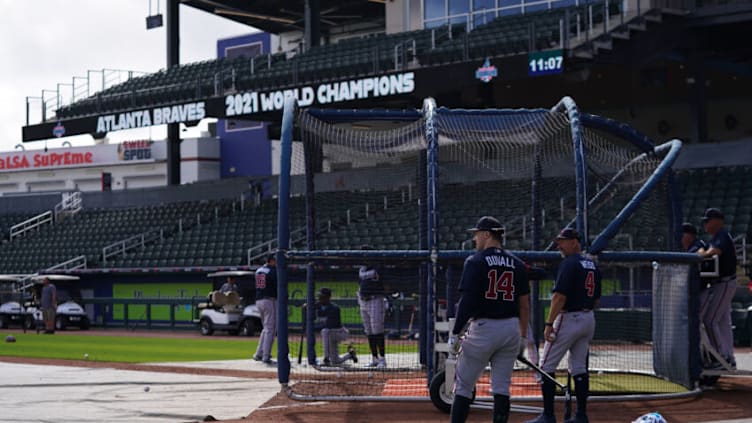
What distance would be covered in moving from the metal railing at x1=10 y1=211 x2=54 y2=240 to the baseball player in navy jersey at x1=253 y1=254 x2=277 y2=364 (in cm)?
3344

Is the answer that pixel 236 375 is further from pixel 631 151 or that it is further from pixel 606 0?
pixel 606 0

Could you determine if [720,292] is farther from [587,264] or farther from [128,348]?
[128,348]

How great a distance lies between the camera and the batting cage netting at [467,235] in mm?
14086

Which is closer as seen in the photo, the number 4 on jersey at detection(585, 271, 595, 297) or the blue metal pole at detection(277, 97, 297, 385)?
the number 4 on jersey at detection(585, 271, 595, 297)

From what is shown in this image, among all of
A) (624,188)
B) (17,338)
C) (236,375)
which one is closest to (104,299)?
(17,338)

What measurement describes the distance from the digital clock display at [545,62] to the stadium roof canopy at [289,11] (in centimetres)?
1542

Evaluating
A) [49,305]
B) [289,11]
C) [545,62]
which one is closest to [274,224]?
[49,305]

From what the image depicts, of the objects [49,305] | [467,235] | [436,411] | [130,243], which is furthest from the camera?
[130,243]

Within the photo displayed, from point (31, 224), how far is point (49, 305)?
57.9ft

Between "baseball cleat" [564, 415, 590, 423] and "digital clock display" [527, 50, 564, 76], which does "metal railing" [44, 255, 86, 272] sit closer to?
"digital clock display" [527, 50, 564, 76]

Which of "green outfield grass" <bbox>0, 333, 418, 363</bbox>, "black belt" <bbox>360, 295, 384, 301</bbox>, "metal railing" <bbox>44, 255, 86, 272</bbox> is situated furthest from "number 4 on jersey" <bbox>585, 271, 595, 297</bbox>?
"metal railing" <bbox>44, 255, 86, 272</bbox>

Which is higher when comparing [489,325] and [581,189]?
[581,189]

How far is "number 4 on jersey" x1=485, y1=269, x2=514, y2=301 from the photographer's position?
10.6 meters

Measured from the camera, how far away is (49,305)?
36.4 metres
